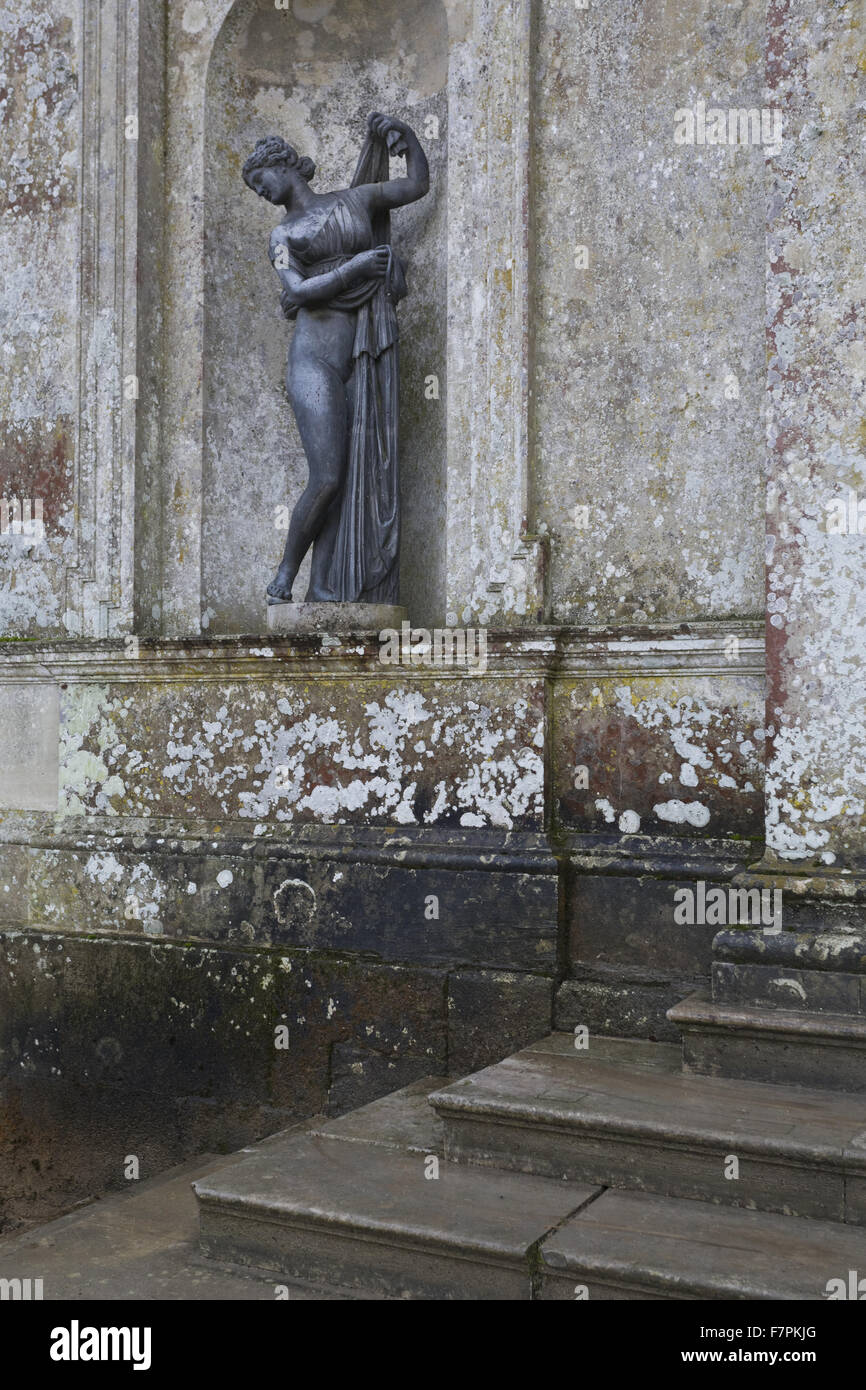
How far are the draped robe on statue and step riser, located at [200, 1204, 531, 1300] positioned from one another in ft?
7.87

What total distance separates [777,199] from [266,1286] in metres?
3.10

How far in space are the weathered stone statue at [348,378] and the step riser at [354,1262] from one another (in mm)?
2373

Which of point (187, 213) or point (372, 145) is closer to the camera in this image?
point (372, 145)

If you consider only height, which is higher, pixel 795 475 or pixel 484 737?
pixel 795 475

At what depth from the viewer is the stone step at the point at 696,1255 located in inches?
90.4

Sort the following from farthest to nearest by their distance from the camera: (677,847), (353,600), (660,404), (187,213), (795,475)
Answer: (187,213) < (353,600) < (660,404) < (677,847) < (795,475)

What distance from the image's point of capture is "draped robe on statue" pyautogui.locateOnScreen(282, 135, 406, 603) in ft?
15.1

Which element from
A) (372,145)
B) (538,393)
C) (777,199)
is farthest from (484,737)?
(372,145)

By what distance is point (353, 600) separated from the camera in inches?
180

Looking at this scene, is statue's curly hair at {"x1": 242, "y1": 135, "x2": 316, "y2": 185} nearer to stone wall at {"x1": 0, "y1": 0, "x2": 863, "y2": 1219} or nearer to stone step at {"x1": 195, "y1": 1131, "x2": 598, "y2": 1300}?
stone wall at {"x1": 0, "y1": 0, "x2": 863, "y2": 1219}

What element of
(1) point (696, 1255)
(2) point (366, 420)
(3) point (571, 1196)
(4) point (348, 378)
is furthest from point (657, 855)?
(4) point (348, 378)

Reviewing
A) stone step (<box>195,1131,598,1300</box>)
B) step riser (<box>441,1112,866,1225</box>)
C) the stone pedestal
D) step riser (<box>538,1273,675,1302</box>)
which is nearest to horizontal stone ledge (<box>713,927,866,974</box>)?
step riser (<box>441,1112,866,1225</box>)

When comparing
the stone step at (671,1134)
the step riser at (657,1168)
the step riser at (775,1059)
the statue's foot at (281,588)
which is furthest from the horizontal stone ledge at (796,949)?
the statue's foot at (281,588)

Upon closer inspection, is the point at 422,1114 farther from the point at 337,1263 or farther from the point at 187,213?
the point at 187,213
